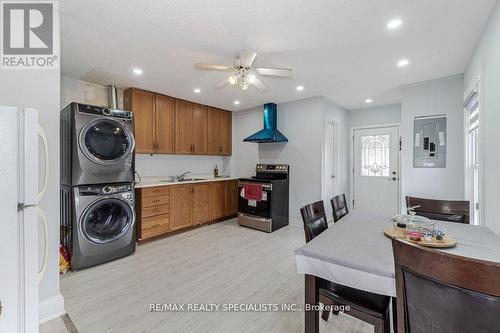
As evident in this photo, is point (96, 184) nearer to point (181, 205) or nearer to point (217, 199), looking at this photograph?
point (181, 205)

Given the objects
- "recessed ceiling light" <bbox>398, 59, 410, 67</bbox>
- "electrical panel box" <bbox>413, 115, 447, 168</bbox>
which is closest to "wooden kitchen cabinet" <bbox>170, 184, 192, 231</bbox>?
"recessed ceiling light" <bbox>398, 59, 410, 67</bbox>

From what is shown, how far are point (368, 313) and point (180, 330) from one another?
1.32m

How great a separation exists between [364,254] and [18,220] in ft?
5.92

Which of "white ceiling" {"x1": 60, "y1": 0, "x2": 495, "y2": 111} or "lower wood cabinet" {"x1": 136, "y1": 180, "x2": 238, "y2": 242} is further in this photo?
"lower wood cabinet" {"x1": 136, "y1": 180, "x2": 238, "y2": 242}

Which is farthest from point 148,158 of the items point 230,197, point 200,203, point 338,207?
point 338,207

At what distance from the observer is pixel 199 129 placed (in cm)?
463

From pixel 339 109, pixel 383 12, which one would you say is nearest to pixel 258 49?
pixel 383 12

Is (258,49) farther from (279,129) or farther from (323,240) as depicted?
(279,129)

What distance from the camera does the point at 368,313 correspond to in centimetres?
118

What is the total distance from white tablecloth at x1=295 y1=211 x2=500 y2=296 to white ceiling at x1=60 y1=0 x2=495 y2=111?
170cm

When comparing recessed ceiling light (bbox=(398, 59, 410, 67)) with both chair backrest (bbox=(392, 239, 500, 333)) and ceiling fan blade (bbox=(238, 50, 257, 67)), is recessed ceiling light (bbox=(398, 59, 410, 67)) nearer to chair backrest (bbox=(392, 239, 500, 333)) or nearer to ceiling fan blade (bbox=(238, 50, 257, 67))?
ceiling fan blade (bbox=(238, 50, 257, 67))

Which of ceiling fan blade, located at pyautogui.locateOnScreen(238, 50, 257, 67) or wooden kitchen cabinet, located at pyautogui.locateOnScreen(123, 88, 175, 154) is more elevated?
ceiling fan blade, located at pyautogui.locateOnScreen(238, 50, 257, 67)

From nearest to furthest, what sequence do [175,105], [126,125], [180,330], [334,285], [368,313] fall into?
1. [368,313]
2. [334,285]
3. [180,330]
4. [126,125]
5. [175,105]

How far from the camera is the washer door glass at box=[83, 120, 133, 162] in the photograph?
258 centimetres
